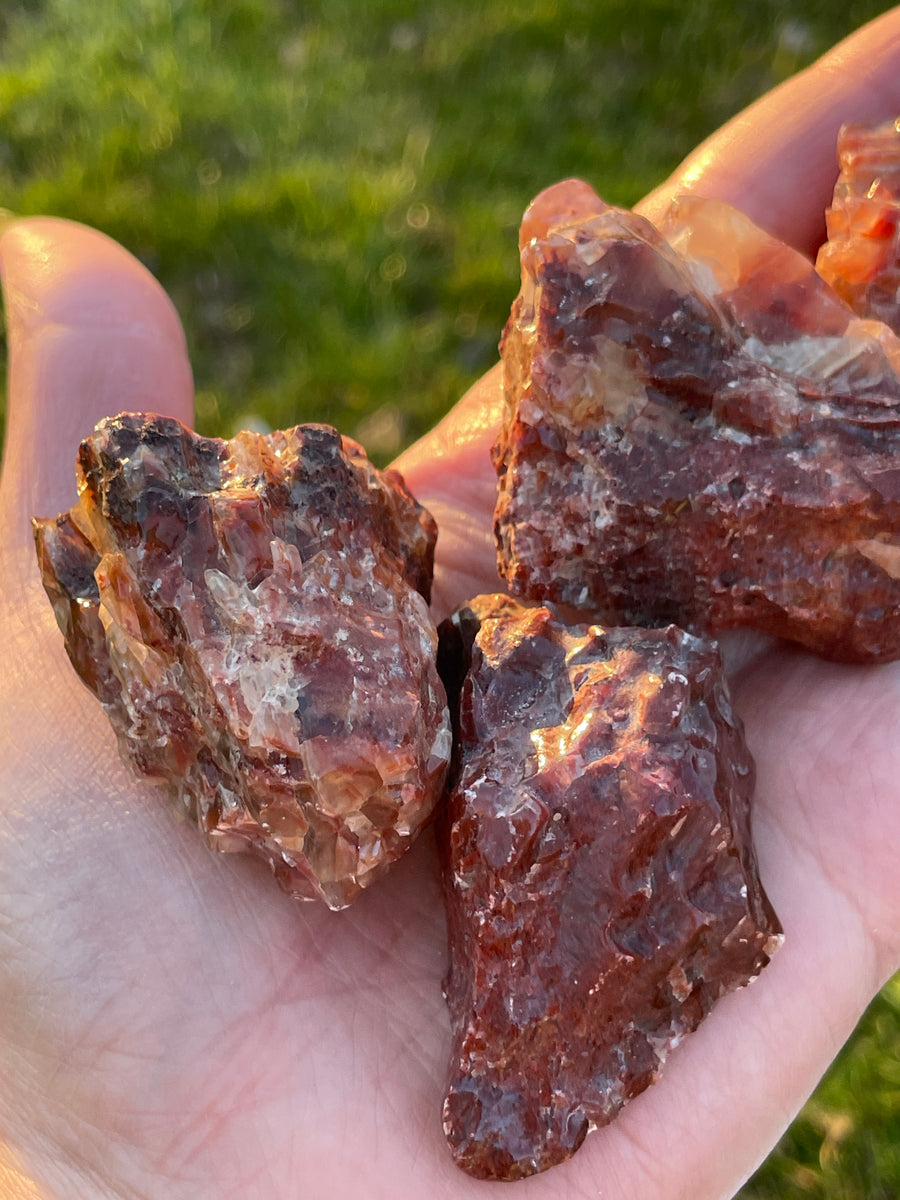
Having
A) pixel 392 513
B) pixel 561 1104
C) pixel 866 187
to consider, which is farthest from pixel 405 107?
pixel 561 1104

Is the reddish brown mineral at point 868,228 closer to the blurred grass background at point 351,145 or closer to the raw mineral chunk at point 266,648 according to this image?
the raw mineral chunk at point 266,648

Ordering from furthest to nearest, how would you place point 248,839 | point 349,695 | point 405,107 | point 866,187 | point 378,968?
point 405,107 → point 866,187 → point 378,968 → point 248,839 → point 349,695

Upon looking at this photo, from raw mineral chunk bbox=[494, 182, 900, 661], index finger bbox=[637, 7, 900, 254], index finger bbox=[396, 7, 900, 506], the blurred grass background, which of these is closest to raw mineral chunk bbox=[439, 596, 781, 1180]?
raw mineral chunk bbox=[494, 182, 900, 661]

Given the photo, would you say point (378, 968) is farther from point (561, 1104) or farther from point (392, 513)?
point (392, 513)

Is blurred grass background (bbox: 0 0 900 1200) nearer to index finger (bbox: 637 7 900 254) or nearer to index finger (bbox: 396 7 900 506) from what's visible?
index finger (bbox: 396 7 900 506)

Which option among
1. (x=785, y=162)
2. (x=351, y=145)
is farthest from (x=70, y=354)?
(x=351, y=145)

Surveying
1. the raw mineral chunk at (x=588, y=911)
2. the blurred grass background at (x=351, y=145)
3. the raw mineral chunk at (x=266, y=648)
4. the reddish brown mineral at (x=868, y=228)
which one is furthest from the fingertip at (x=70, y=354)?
the reddish brown mineral at (x=868, y=228)
